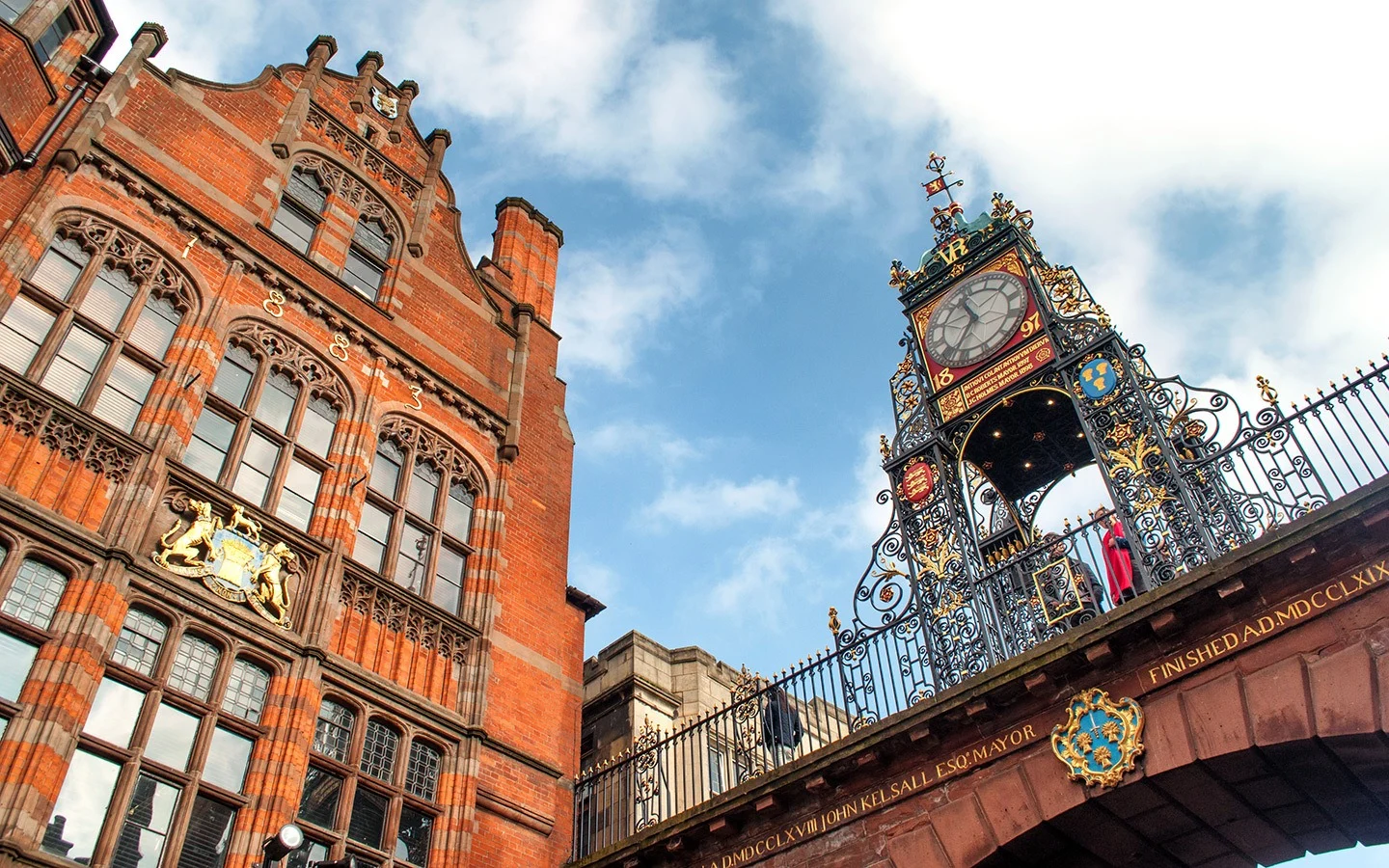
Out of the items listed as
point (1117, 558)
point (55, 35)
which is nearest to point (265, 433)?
point (55, 35)

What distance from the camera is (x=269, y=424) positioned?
14383 millimetres

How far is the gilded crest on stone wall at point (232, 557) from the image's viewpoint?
479 inches

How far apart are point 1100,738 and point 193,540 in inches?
380

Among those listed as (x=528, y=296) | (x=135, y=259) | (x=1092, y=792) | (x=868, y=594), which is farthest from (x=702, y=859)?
(x=528, y=296)

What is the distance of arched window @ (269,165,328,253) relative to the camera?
16828mm

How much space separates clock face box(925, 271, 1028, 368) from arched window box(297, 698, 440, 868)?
8.89 meters

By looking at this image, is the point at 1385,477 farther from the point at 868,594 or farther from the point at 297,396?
the point at 297,396

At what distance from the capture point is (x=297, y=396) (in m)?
15.0

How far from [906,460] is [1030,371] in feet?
6.66

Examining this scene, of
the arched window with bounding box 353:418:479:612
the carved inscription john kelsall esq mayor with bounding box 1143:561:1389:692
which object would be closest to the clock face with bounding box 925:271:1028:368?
the carved inscription john kelsall esq mayor with bounding box 1143:561:1389:692

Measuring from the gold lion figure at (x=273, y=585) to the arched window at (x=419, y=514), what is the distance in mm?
1362

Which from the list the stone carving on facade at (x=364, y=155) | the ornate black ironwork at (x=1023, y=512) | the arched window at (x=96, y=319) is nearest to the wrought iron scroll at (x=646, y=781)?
the ornate black ironwork at (x=1023, y=512)

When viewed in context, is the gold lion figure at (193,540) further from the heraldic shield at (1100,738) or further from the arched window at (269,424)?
the heraldic shield at (1100,738)

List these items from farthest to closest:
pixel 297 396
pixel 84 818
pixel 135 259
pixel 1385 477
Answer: pixel 297 396
pixel 135 259
pixel 84 818
pixel 1385 477
